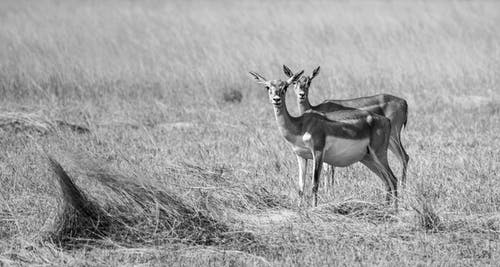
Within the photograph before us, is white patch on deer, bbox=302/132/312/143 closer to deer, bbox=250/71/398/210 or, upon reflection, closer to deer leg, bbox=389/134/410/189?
deer, bbox=250/71/398/210

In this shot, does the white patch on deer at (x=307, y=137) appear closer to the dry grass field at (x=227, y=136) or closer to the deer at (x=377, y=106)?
the dry grass field at (x=227, y=136)

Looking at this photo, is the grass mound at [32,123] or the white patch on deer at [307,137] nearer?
the white patch on deer at [307,137]

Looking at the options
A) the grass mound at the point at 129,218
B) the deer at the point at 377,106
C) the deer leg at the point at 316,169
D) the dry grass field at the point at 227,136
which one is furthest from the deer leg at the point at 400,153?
the grass mound at the point at 129,218

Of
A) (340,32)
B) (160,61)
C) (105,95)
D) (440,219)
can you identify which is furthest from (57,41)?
(440,219)

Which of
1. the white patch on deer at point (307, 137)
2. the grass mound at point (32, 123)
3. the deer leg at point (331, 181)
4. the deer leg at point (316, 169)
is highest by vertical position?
the white patch on deer at point (307, 137)

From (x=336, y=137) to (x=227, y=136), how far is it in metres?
3.85

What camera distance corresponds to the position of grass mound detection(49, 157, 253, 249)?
21.4ft

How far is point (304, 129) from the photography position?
7809 mm

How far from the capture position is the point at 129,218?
6.69 m

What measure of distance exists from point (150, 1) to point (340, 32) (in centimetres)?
1196

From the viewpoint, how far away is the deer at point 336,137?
775 cm

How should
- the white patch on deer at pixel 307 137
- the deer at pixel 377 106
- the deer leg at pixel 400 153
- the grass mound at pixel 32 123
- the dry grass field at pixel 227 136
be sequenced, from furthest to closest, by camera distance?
the grass mound at pixel 32 123
the deer at pixel 377 106
the deer leg at pixel 400 153
the white patch on deer at pixel 307 137
the dry grass field at pixel 227 136

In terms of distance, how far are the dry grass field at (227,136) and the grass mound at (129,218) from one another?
0.01m

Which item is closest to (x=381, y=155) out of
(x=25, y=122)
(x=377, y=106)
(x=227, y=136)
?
(x=377, y=106)
